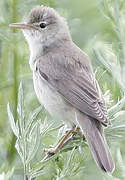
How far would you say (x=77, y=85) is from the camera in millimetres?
3760

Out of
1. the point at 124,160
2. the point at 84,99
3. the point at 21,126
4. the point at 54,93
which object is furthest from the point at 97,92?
the point at 21,126

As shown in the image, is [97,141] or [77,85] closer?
[97,141]

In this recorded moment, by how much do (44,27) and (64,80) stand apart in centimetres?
86

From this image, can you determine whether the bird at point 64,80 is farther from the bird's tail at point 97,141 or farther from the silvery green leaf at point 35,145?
the silvery green leaf at point 35,145

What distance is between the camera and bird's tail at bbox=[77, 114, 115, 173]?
3027mm

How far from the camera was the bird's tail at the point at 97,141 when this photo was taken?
3027 mm

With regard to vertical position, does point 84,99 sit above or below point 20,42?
below

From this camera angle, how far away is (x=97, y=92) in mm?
3646

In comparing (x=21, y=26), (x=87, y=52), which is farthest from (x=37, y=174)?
(x=87, y=52)

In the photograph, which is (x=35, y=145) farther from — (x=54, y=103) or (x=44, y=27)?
(x=44, y=27)

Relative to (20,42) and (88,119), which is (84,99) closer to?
(88,119)

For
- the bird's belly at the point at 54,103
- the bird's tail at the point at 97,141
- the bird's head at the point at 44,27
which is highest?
the bird's head at the point at 44,27

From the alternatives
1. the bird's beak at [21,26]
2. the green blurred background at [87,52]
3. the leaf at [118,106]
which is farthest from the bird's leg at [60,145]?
the bird's beak at [21,26]

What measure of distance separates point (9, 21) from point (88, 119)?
1.29m
